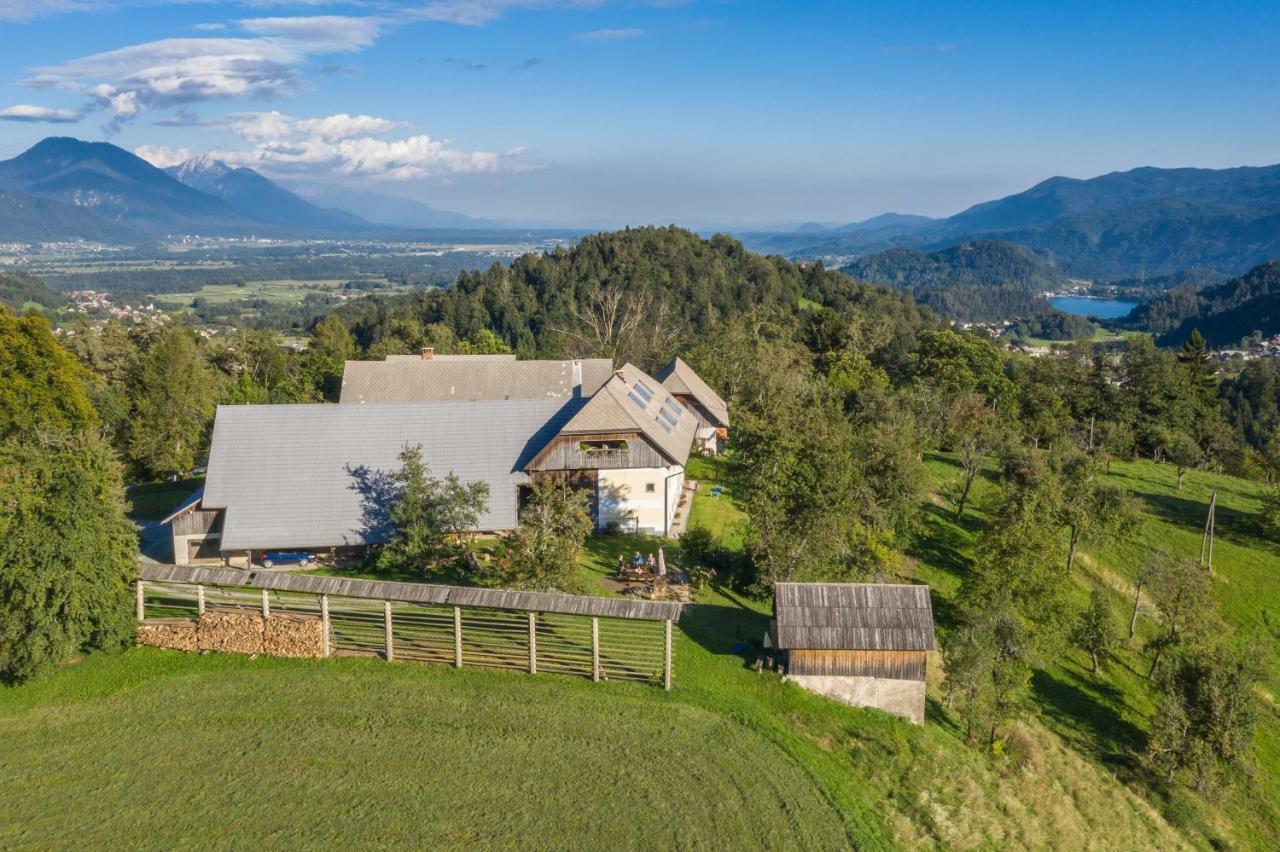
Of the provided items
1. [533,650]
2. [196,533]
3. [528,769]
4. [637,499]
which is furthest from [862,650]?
[196,533]

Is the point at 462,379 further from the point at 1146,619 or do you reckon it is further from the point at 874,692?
the point at 1146,619

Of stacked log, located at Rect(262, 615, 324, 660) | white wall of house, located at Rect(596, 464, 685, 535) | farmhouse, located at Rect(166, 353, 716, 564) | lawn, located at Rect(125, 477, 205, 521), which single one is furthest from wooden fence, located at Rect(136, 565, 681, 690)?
lawn, located at Rect(125, 477, 205, 521)

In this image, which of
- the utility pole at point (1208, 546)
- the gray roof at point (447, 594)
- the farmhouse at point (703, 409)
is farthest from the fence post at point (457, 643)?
the utility pole at point (1208, 546)

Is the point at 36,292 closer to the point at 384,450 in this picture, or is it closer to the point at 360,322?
the point at 360,322

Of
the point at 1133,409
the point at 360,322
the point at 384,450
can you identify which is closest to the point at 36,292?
the point at 360,322

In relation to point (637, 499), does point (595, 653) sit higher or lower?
lower

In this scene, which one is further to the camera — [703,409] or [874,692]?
[703,409]

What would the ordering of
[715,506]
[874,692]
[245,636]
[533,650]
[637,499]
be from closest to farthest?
1. [533,650]
2. [245,636]
3. [874,692]
4. [637,499]
5. [715,506]
